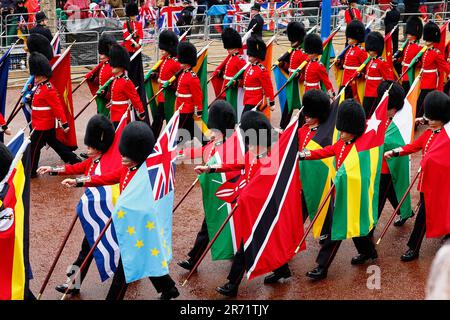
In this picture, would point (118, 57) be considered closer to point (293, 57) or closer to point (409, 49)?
point (293, 57)

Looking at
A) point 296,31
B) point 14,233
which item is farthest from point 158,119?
point 14,233

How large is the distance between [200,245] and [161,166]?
101cm

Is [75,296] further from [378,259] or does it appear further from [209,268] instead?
[378,259]

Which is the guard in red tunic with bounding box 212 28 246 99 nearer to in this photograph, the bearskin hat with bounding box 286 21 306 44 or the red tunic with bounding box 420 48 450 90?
the bearskin hat with bounding box 286 21 306 44

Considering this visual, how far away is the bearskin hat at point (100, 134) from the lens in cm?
636

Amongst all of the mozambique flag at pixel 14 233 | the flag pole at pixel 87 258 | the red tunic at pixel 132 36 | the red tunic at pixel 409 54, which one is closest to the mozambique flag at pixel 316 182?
the flag pole at pixel 87 258

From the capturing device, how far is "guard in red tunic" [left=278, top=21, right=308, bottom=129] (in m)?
10.8

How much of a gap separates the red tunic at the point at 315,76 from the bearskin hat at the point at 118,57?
2.35 meters

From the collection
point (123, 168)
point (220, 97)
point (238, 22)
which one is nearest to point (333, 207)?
point (123, 168)

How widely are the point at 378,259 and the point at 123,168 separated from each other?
7.55 ft

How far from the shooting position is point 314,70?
34.0 ft

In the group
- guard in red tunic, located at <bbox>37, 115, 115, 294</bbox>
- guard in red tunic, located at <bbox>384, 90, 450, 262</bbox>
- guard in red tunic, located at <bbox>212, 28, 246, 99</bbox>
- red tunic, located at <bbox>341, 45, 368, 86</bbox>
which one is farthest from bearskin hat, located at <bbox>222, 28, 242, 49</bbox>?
guard in red tunic, located at <bbox>37, 115, 115, 294</bbox>

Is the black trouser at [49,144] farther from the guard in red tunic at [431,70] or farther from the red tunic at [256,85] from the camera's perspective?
the guard in red tunic at [431,70]

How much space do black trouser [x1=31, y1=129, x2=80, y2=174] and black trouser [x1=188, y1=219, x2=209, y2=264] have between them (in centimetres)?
317
